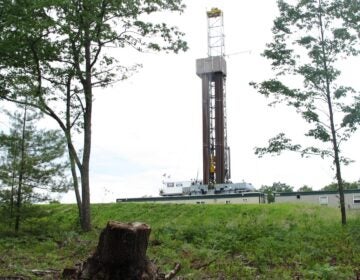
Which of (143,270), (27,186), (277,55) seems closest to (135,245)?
(143,270)

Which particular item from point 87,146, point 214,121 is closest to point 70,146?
point 87,146

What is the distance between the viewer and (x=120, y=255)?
757cm

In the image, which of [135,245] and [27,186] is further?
[27,186]

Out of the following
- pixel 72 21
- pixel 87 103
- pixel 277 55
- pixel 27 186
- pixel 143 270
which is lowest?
pixel 143 270

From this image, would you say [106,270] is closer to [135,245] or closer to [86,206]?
[135,245]

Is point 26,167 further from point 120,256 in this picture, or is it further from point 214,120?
point 214,120

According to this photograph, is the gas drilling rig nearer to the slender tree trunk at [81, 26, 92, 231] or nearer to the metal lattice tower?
the metal lattice tower

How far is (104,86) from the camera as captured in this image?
69.4 ft

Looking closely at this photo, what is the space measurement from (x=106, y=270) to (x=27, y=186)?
11.5 metres

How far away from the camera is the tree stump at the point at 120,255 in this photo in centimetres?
751

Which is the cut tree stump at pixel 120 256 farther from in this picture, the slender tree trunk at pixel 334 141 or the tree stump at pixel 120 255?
the slender tree trunk at pixel 334 141

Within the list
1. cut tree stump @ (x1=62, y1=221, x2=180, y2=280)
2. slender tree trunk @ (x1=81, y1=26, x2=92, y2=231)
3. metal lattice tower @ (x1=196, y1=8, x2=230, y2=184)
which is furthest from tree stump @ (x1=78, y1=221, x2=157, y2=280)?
metal lattice tower @ (x1=196, y1=8, x2=230, y2=184)

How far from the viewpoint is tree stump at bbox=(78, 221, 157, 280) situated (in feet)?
Answer: 24.6

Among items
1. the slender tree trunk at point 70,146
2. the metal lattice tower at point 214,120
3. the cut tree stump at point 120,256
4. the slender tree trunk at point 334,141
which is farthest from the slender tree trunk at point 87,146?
the metal lattice tower at point 214,120
